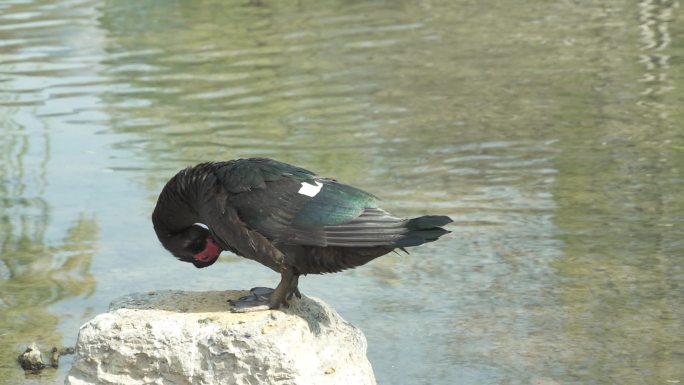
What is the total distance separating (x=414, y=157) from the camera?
10.7 m

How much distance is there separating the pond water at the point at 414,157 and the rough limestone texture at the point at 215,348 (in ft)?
2.82

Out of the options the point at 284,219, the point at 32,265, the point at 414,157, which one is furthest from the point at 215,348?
the point at 414,157

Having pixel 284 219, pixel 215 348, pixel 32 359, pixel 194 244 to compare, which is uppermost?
pixel 284 219

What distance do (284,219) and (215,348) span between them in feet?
2.12

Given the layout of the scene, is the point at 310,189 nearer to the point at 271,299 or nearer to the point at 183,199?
the point at 271,299

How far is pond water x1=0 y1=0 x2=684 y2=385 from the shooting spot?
7.05 m

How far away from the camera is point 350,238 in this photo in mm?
5430

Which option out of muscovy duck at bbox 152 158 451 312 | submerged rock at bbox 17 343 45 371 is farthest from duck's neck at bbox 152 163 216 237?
submerged rock at bbox 17 343 45 371

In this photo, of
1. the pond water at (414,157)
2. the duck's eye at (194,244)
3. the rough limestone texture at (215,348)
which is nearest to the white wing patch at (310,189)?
the rough limestone texture at (215,348)

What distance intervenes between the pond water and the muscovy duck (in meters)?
1.06

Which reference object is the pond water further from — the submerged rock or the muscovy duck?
the muscovy duck

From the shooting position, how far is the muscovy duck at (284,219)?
17.9 feet

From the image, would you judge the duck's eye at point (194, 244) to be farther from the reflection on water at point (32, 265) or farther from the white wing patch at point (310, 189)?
the reflection on water at point (32, 265)

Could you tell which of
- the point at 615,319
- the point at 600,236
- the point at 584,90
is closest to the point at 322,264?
the point at 615,319
